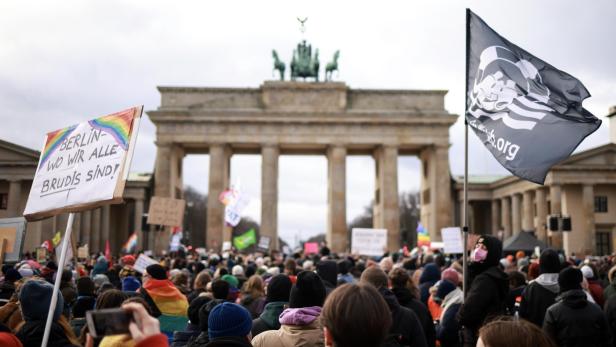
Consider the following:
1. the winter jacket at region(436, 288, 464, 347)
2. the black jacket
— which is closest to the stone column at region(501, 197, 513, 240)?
the black jacket

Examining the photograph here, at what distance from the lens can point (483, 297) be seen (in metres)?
7.23

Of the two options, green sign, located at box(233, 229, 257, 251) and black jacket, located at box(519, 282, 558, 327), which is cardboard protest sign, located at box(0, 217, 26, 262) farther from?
green sign, located at box(233, 229, 257, 251)

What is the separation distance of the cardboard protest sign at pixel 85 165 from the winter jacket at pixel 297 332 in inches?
75.9

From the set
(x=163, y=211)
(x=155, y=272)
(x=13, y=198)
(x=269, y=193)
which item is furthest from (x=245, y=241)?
(x=155, y=272)

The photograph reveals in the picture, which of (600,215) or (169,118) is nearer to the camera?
(600,215)

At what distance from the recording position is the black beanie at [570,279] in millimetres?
7730

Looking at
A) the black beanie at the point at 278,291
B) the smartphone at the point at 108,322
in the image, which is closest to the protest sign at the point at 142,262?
the black beanie at the point at 278,291

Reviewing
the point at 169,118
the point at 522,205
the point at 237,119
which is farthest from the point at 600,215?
the point at 169,118

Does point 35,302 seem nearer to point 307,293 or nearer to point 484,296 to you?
point 307,293

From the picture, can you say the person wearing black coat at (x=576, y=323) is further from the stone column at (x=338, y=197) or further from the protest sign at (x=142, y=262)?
the stone column at (x=338, y=197)

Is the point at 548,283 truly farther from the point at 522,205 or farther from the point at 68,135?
the point at 522,205

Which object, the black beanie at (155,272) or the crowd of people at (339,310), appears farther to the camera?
the black beanie at (155,272)

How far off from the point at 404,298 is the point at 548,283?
208 centimetres

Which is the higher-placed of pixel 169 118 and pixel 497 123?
pixel 169 118
